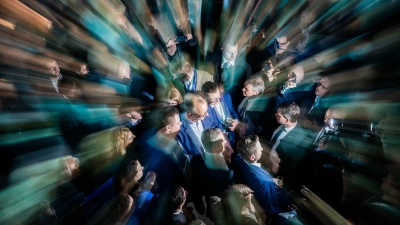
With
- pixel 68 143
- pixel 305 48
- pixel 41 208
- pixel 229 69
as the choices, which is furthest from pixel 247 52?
pixel 41 208

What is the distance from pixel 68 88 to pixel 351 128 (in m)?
2.57

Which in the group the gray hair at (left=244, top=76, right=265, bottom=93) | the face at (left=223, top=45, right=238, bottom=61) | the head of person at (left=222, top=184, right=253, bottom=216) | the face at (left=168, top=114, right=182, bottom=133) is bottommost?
the head of person at (left=222, top=184, right=253, bottom=216)

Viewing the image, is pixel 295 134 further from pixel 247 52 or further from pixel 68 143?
pixel 68 143

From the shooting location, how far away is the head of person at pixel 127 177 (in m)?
2.11

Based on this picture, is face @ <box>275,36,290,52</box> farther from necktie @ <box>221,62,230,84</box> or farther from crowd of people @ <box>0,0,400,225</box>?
necktie @ <box>221,62,230,84</box>

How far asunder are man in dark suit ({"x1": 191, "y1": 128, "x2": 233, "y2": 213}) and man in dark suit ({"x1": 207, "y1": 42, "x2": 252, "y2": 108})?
84cm

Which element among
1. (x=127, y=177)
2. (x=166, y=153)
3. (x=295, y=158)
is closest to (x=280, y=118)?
(x=295, y=158)

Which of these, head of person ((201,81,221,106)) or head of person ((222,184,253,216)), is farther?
head of person ((201,81,221,106))

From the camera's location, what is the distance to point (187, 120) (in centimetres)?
262

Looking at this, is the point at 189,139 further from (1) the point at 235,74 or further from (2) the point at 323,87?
(2) the point at 323,87

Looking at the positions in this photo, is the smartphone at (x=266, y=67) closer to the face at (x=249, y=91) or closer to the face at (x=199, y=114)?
the face at (x=249, y=91)

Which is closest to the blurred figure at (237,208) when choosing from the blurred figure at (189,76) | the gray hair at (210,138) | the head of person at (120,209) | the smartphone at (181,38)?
the gray hair at (210,138)

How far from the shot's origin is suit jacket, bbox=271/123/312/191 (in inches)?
90.4

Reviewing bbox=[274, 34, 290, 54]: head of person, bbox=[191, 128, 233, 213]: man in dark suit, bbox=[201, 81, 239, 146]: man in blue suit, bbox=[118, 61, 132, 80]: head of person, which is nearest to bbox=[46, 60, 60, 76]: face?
bbox=[118, 61, 132, 80]: head of person
